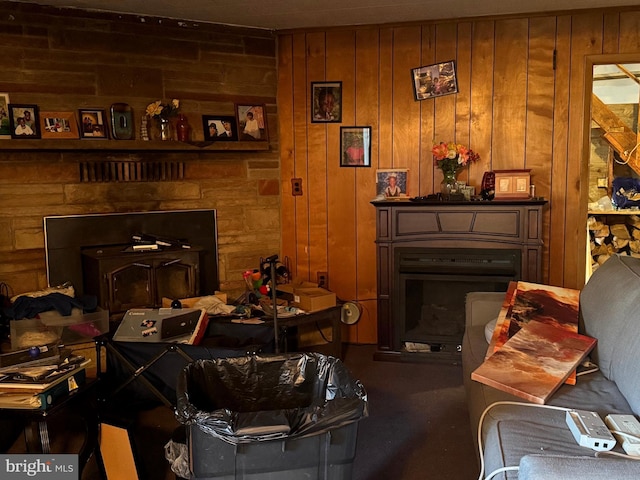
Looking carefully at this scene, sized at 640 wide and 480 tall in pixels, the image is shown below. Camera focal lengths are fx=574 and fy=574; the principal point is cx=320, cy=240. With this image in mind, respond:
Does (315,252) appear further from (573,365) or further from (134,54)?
(573,365)

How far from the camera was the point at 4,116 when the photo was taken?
3357 millimetres

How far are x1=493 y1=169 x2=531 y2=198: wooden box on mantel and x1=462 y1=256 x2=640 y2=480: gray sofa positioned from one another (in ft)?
3.65

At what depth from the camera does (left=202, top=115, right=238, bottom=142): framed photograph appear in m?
3.89

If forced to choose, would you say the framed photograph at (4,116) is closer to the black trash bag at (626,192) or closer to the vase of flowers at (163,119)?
the vase of flowers at (163,119)

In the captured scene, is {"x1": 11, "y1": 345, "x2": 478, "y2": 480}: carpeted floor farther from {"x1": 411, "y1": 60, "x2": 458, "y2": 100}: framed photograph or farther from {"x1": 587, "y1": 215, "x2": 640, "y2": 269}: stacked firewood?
{"x1": 587, "y1": 215, "x2": 640, "y2": 269}: stacked firewood

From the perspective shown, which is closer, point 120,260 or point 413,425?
point 413,425

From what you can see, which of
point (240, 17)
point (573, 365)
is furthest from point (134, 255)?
point (573, 365)

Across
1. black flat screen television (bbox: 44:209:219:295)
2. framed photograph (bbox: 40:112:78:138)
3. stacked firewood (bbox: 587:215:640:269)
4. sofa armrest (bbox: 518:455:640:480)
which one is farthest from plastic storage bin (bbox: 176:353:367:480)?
stacked firewood (bbox: 587:215:640:269)

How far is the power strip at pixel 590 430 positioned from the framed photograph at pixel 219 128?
9.36 feet

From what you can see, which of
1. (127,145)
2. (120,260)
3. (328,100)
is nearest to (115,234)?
(120,260)

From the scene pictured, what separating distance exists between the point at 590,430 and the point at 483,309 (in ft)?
4.09

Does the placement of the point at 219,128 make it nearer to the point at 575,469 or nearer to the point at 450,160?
the point at 450,160

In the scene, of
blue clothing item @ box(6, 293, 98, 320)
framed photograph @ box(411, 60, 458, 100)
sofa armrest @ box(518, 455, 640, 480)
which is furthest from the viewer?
framed photograph @ box(411, 60, 458, 100)

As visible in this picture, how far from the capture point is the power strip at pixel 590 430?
1.62 metres
